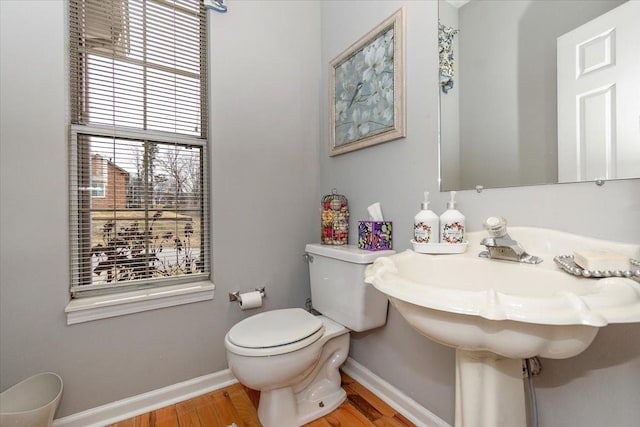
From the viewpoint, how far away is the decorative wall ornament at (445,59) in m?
1.17

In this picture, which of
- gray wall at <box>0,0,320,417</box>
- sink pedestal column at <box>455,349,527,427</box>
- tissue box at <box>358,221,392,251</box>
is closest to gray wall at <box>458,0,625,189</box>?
tissue box at <box>358,221,392,251</box>

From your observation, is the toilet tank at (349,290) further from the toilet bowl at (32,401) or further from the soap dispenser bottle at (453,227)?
the toilet bowl at (32,401)

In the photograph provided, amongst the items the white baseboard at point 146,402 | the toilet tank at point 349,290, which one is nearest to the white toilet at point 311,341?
the toilet tank at point 349,290

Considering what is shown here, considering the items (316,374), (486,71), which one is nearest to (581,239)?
(486,71)

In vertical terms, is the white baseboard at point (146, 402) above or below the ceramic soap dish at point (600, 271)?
below

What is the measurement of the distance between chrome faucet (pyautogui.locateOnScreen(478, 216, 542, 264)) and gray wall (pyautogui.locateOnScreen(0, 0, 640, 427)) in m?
0.13

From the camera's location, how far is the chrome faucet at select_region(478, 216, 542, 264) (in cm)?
83

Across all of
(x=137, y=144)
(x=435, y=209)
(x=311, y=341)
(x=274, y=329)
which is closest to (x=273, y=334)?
(x=274, y=329)

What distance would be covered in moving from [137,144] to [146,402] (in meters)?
1.28

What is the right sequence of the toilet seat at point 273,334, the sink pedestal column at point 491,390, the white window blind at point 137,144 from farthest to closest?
the white window blind at point 137,144 → the toilet seat at point 273,334 → the sink pedestal column at point 491,390

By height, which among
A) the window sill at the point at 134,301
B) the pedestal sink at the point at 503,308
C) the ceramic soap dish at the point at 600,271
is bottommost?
the window sill at the point at 134,301

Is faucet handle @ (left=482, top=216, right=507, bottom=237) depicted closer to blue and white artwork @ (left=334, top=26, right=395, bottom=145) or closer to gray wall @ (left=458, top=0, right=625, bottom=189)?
gray wall @ (left=458, top=0, right=625, bottom=189)

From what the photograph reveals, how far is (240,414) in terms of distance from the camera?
1.37 metres

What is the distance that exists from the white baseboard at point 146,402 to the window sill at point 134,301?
419mm
